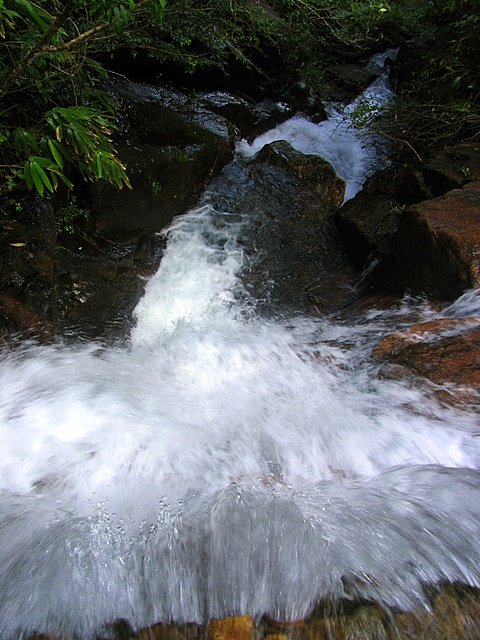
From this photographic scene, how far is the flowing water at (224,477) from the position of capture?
1.90m

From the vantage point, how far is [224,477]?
265 cm

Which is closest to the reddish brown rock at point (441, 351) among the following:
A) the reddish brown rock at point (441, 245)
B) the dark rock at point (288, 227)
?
the reddish brown rock at point (441, 245)

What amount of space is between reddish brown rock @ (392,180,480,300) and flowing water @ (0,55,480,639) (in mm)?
257

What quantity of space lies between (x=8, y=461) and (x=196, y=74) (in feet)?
19.9

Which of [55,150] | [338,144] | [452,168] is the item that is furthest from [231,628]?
[338,144]

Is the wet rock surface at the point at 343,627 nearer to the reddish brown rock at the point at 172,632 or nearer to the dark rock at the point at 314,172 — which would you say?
the reddish brown rock at the point at 172,632

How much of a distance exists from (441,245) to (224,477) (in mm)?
2862

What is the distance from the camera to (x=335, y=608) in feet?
5.92

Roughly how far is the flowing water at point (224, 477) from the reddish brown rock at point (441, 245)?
0.84 feet

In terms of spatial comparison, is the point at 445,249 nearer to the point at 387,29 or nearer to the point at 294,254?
the point at 294,254

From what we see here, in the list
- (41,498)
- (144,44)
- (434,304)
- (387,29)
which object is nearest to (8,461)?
(41,498)

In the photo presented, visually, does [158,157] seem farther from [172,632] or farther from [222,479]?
[172,632]

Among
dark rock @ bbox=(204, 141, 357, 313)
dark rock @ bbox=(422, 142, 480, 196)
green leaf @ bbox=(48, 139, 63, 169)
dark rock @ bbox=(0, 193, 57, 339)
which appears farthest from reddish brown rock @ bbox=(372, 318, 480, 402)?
dark rock @ bbox=(0, 193, 57, 339)

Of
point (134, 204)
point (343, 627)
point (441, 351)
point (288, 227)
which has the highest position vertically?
point (288, 227)
